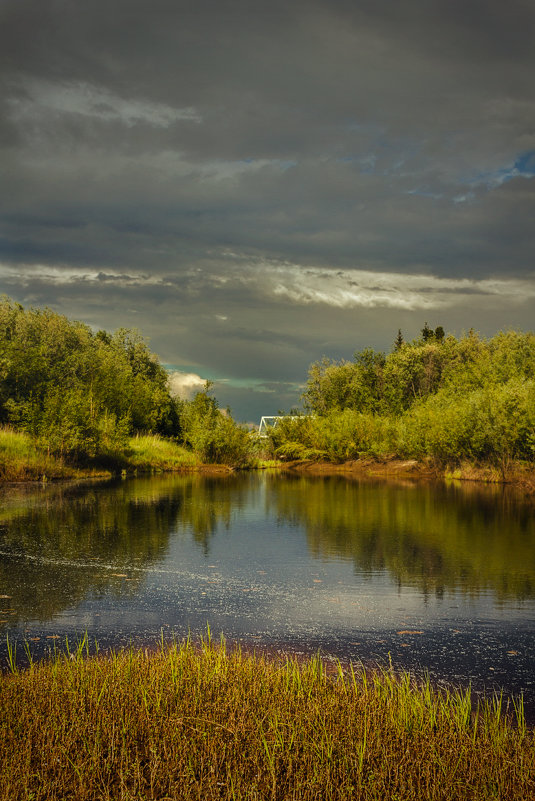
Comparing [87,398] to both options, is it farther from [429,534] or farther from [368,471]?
[429,534]

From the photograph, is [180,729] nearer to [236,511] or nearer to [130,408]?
[236,511]

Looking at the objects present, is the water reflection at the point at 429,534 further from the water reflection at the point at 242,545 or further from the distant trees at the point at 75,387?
the distant trees at the point at 75,387

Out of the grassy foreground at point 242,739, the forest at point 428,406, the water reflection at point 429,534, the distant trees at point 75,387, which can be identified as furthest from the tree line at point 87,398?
the grassy foreground at point 242,739

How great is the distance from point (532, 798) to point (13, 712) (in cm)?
479

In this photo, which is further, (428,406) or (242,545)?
(428,406)

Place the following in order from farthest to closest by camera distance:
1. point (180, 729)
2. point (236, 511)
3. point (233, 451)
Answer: point (233, 451) < point (236, 511) < point (180, 729)

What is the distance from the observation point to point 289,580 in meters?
13.9

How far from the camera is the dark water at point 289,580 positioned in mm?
9508

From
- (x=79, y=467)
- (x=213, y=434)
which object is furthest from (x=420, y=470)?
(x=79, y=467)

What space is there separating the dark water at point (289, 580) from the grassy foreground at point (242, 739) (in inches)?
78.1

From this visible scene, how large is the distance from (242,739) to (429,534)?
52.1ft

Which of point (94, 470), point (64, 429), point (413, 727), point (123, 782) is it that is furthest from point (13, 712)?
point (94, 470)

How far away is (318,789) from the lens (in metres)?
5.01

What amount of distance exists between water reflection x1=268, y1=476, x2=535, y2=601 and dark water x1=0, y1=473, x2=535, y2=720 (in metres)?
0.08
